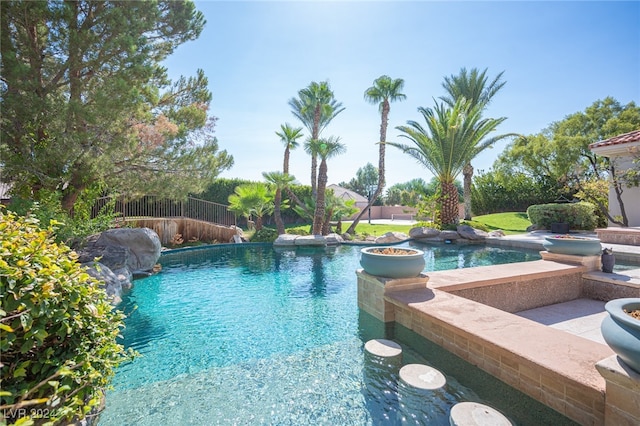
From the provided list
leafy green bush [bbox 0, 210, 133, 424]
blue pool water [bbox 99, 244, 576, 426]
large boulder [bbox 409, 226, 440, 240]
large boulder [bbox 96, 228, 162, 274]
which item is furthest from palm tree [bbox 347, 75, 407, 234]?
leafy green bush [bbox 0, 210, 133, 424]

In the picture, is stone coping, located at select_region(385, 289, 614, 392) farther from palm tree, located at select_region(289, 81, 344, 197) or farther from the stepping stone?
palm tree, located at select_region(289, 81, 344, 197)

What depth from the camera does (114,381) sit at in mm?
3461

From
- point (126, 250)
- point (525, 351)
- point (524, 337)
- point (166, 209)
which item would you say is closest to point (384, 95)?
point (166, 209)

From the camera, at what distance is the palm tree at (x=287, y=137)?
1762 cm

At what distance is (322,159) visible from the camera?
15414 millimetres

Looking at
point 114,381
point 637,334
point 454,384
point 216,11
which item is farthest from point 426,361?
point 216,11

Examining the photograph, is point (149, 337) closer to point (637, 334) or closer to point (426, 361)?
point (426, 361)

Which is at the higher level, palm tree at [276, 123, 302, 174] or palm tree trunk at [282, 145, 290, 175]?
palm tree at [276, 123, 302, 174]

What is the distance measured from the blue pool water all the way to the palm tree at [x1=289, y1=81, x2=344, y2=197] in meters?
10.7

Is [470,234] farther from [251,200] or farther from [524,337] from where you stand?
[524,337]

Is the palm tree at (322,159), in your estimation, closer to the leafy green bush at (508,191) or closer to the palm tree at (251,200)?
the palm tree at (251,200)

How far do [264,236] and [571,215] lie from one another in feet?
53.7

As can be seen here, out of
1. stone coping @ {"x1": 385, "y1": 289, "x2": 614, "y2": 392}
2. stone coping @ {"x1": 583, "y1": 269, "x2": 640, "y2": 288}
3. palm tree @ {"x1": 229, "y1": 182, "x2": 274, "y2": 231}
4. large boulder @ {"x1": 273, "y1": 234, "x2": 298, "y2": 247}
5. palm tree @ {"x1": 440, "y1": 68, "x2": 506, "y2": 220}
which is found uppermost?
palm tree @ {"x1": 440, "y1": 68, "x2": 506, "y2": 220}

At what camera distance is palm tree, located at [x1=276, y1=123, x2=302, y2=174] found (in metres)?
17.6
